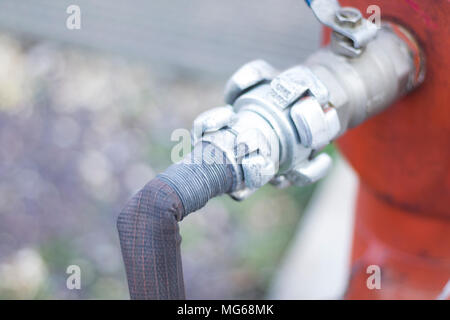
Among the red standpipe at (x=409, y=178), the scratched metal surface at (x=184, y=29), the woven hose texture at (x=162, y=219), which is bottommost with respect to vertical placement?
the woven hose texture at (x=162, y=219)

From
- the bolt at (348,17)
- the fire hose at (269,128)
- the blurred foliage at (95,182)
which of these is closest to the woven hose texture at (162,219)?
the fire hose at (269,128)

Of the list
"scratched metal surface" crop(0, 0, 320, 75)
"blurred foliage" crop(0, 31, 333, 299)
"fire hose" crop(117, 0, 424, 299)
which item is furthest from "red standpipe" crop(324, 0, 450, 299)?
"scratched metal surface" crop(0, 0, 320, 75)

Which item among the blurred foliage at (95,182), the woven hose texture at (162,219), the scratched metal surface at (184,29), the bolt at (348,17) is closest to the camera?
the woven hose texture at (162,219)

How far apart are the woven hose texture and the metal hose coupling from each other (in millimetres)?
30

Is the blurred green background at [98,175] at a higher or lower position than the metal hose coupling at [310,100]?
higher

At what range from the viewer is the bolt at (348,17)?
69 centimetres

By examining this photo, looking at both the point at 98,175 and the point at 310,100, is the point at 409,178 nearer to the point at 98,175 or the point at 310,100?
the point at 310,100

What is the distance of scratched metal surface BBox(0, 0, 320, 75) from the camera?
2.07m

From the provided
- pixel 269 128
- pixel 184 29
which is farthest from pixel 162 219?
pixel 184 29

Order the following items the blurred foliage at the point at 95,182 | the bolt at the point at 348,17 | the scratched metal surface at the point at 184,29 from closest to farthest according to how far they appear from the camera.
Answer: the bolt at the point at 348,17, the blurred foliage at the point at 95,182, the scratched metal surface at the point at 184,29

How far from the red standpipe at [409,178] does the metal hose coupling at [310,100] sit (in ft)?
0.09

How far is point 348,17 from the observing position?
A: 0.70 m

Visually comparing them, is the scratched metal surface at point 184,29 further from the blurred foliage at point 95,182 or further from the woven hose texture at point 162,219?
the woven hose texture at point 162,219

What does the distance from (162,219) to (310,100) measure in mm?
208
